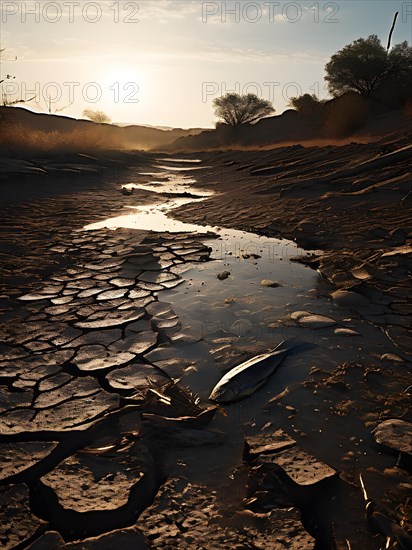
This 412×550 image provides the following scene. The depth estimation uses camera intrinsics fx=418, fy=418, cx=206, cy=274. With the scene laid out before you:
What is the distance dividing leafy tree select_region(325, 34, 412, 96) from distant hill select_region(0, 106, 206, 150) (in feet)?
Result: 43.3

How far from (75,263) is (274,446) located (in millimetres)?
3147

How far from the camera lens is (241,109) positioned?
114 feet

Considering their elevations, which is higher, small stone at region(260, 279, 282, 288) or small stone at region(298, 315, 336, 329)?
small stone at region(260, 279, 282, 288)

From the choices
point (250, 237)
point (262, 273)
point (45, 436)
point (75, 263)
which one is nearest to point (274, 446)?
point (45, 436)

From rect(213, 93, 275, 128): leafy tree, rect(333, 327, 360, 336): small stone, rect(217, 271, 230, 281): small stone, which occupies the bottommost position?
rect(333, 327, 360, 336): small stone

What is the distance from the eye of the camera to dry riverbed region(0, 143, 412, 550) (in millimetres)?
1380

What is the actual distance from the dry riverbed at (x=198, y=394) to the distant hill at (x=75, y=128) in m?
9.38

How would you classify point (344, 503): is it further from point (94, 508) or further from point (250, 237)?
point (250, 237)

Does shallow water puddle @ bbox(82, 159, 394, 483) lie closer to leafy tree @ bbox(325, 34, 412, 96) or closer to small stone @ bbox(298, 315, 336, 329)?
small stone @ bbox(298, 315, 336, 329)

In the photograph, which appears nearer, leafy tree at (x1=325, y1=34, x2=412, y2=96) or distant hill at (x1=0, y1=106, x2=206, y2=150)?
distant hill at (x1=0, y1=106, x2=206, y2=150)

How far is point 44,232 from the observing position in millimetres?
5500

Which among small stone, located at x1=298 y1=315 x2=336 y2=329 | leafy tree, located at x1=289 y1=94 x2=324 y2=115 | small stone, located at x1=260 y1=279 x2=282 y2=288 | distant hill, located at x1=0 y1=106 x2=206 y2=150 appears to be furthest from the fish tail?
leafy tree, located at x1=289 y1=94 x2=324 y2=115

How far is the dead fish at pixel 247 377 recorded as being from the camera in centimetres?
202

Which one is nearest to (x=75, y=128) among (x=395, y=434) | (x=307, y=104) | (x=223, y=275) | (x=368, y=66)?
(x=307, y=104)
